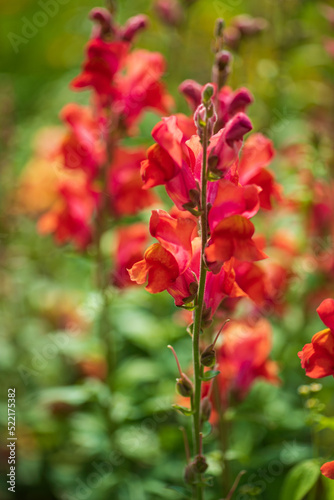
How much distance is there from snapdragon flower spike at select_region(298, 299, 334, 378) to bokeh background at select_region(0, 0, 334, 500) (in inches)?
6.8

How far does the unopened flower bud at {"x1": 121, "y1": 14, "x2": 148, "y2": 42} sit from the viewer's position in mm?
1804

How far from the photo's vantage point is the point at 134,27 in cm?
181

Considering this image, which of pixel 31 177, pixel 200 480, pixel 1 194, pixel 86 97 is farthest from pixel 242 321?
pixel 86 97

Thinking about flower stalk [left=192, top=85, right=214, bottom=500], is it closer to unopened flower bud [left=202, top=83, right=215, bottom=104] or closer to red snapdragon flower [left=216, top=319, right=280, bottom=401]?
unopened flower bud [left=202, top=83, right=215, bottom=104]

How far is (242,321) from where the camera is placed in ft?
6.54

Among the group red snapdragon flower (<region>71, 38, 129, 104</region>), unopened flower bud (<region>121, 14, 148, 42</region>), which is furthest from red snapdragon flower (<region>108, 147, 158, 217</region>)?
unopened flower bud (<region>121, 14, 148, 42</region>)

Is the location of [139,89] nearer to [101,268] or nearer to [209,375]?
[101,268]

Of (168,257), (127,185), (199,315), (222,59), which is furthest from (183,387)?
(127,185)

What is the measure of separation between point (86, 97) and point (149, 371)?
282 cm

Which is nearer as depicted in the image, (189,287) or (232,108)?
(189,287)

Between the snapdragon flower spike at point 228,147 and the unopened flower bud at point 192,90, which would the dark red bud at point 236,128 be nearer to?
the snapdragon flower spike at point 228,147

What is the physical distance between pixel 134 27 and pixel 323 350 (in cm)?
125

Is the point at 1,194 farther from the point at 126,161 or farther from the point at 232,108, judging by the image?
the point at 232,108

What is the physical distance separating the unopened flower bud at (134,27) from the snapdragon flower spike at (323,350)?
1178 mm
